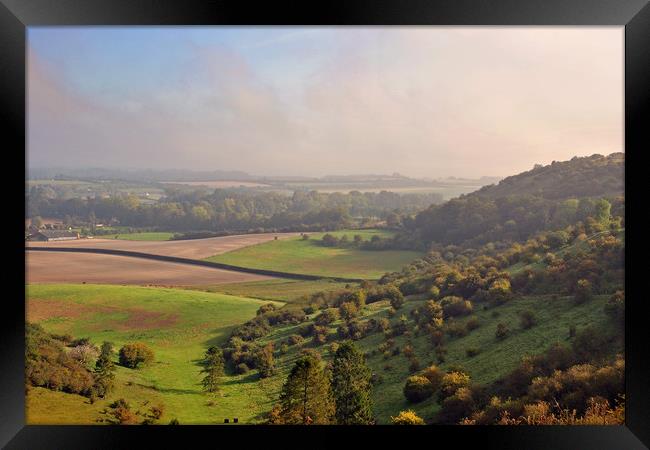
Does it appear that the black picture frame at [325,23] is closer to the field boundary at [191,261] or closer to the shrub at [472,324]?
the shrub at [472,324]

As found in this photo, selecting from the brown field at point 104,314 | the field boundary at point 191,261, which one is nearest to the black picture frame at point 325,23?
the field boundary at point 191,261

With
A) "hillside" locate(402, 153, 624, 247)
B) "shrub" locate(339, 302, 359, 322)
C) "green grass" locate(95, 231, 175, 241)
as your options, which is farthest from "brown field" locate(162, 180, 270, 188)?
"hillside" locate(402, 153, 624, 247)

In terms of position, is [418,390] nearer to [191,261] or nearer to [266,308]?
[266,308]

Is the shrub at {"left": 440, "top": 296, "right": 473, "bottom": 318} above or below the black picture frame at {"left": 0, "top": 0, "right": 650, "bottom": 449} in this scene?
below

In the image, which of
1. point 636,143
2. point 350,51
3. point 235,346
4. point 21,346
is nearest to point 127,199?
point 235,346

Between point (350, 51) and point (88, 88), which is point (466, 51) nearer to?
point (350, 51)

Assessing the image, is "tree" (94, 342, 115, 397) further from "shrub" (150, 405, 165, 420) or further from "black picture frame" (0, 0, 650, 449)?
"black picture frame" (0, 0, 650, 449)
